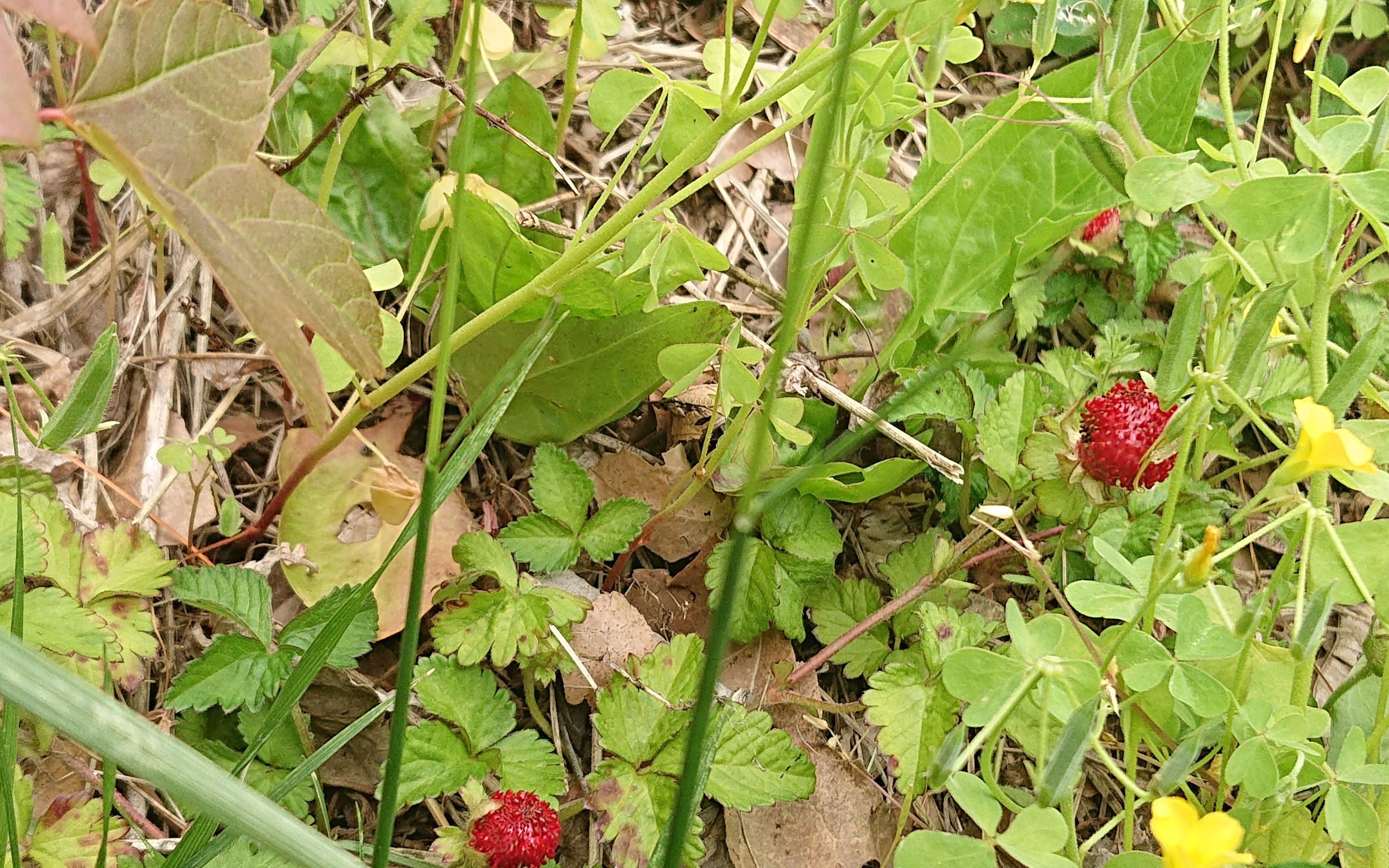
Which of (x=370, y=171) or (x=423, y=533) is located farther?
(x=370, y=171)

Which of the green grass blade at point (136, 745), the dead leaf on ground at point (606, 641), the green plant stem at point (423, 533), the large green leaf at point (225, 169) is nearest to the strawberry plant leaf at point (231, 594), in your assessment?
the dead leaf on ground at point (606, 641)

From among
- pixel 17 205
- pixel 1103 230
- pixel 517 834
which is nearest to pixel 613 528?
pixel 517 834

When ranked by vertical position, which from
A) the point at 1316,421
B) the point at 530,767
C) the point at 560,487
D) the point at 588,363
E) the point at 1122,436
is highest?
the point at 1316,421

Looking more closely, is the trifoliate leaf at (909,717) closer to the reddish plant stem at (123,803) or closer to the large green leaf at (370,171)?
the reddish plant stem at (123,803)

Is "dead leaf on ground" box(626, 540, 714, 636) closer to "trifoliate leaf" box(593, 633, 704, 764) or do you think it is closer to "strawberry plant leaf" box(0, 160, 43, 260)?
"trifoliate leaf" box(593, 633, 704, 764)

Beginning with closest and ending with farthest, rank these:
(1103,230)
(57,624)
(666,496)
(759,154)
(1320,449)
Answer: (1320,449), (57,624), (666,496), (1103,230), (759,154)

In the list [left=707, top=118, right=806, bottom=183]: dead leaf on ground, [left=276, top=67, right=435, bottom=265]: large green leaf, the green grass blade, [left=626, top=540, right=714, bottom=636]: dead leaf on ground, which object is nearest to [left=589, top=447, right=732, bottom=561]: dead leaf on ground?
[left=626, top=540, right=714, bottom=636]: dead leaf on ground

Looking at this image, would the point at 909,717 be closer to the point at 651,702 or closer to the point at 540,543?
the point at 651,702

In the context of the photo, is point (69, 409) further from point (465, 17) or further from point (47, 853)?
point (465, 17)

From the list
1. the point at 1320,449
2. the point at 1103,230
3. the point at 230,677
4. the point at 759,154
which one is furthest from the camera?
the point at 759,154

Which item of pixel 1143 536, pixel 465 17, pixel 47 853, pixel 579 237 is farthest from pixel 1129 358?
pixel 47 853
